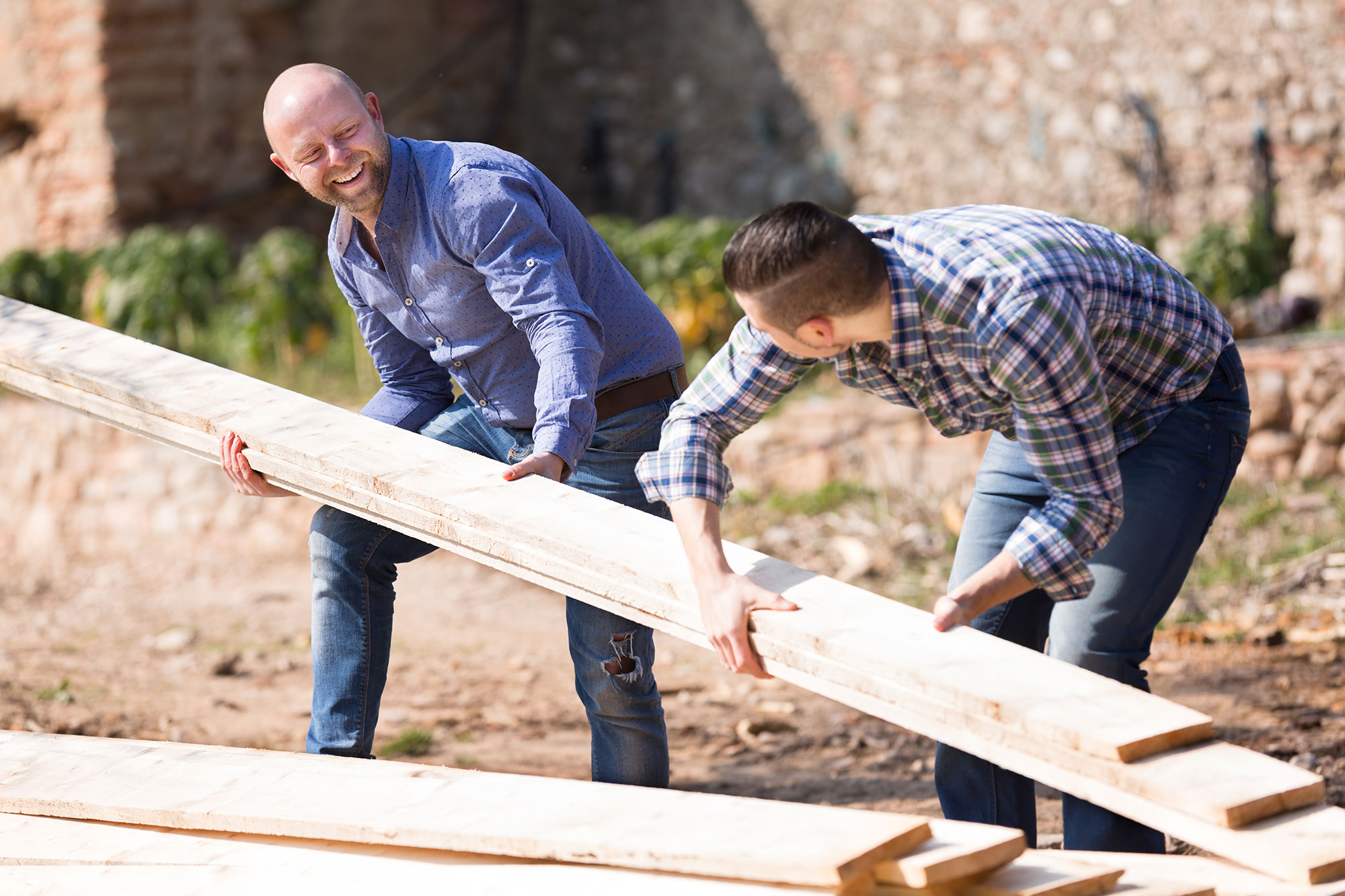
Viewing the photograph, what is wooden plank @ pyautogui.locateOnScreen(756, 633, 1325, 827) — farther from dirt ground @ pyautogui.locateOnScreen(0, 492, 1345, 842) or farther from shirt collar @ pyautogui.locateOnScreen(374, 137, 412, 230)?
shirt collar @ pyautogui.locateOnScreen(374, 137, 412, 230)

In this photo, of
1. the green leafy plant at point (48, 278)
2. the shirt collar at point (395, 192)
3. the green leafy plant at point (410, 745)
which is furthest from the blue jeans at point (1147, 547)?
the green leafy plant at point (48, 278)

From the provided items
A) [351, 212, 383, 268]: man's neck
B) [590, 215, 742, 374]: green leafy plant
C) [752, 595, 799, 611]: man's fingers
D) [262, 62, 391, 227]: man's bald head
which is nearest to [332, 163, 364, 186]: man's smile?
[262, 62, 391, 227]: man's bald head

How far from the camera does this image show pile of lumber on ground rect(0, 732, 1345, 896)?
1.84 metres

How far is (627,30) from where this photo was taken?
978 centimetres

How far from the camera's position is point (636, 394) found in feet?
9.55

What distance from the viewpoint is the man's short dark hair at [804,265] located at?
2.00 meters

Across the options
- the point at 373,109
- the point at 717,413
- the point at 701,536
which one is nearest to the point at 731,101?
the point at 373,109

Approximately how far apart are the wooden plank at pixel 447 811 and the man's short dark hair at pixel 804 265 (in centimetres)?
79

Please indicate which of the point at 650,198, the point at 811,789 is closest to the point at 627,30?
the point at 650,198

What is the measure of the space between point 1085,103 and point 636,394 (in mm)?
6093

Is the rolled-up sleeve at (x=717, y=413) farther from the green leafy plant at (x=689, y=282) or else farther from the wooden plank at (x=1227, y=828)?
the green leafy plant at (x=689, y=282)

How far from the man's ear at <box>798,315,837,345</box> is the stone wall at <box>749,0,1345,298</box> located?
6.16 metres

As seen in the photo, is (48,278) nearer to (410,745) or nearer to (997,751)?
(410,745)

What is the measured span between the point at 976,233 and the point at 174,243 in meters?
6.96
